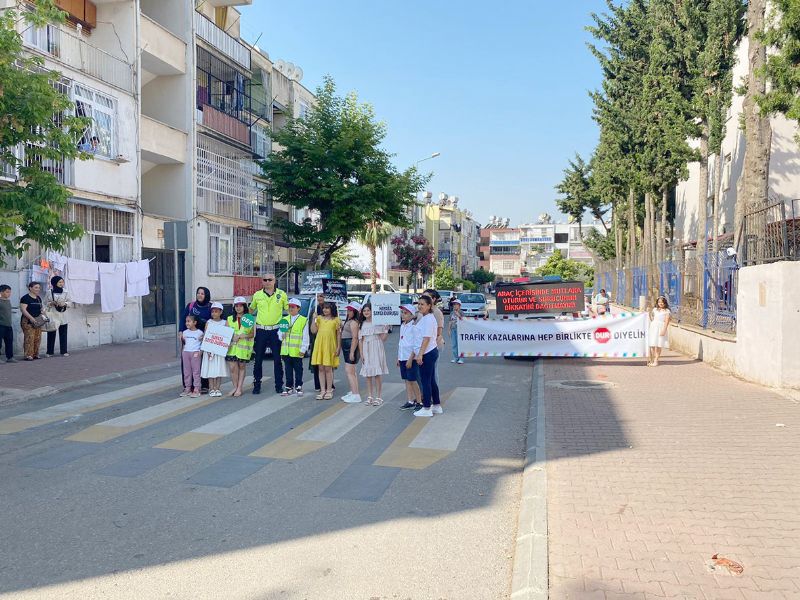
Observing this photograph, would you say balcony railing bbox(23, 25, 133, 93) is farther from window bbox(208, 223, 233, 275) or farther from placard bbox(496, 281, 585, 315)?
placard bbox(496, 281, 585, 315)

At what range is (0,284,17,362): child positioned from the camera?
14.2m

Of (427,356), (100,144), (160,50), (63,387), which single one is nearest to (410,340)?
(427,356)

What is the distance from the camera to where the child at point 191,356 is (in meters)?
10.7

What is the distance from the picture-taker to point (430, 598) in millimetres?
4090

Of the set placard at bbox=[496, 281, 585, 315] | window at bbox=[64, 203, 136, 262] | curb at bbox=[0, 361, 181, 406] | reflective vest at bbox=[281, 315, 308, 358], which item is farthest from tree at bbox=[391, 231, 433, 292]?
reflective vest at bbox=[281, 315, 308, 358]

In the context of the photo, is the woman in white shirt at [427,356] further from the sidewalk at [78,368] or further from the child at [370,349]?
the sidewalk at [78,368]

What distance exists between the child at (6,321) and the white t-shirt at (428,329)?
990 cm

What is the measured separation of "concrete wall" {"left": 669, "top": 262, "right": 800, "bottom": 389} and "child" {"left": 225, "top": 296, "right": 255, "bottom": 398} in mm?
8419

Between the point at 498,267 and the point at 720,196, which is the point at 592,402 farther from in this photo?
the point at 498,267

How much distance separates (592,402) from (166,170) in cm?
1816

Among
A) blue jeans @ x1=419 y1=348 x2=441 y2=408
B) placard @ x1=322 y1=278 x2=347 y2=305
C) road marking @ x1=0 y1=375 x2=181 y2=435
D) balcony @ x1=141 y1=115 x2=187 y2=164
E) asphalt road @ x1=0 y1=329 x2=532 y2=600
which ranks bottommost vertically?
asphalt road @ x1=0 y1=329 x2=532 y2=600

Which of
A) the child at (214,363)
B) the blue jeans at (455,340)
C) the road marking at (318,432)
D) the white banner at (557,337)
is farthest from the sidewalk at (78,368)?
the white banner at (557,337)

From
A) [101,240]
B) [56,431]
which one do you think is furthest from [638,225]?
[56,431]

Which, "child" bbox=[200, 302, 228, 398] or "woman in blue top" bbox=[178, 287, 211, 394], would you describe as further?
"woman in blue top" bbox=[178, 287, 211, 394]
